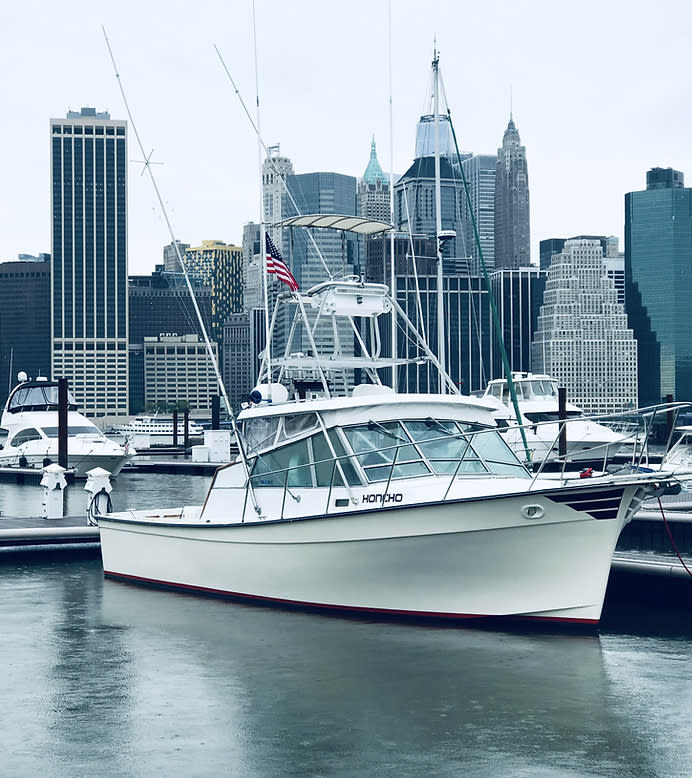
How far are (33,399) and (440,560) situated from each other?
4399 cm

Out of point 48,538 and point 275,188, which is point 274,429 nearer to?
point 48,538

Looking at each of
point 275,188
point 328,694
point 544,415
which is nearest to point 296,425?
point 328,694

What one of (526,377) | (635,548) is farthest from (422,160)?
(635,548)

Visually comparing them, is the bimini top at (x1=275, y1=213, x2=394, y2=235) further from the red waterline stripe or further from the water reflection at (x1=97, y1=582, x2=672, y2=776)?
the water reflection at (x1=97, y1=582, x2=672, y2=776)

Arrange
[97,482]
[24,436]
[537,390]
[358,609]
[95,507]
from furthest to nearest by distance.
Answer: [537,390], [24,436], [95,507], [97,482], [358,609]

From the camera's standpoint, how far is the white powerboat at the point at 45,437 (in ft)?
158

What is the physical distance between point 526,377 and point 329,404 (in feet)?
137

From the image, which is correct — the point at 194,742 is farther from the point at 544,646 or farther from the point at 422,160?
the point at 422,160

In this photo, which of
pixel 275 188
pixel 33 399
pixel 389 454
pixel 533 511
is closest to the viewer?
pixel 533 511

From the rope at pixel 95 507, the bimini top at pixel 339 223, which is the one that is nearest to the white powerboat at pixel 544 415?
the rope at pixel 95 507

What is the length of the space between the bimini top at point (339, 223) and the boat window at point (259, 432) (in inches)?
137

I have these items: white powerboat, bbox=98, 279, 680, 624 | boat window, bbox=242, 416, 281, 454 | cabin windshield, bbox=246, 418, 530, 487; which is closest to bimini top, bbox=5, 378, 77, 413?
white powerboat, bbox=98, 279, 680, 624

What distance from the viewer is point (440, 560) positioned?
1502 cm

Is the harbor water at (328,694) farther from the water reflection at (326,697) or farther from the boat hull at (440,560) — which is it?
the boat hull at (440,560)
